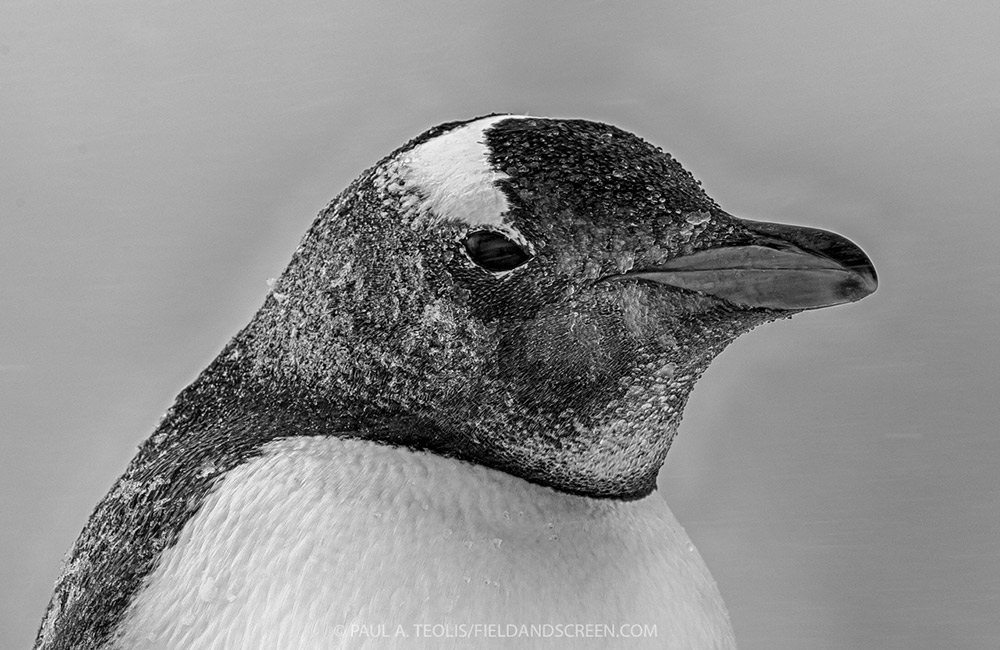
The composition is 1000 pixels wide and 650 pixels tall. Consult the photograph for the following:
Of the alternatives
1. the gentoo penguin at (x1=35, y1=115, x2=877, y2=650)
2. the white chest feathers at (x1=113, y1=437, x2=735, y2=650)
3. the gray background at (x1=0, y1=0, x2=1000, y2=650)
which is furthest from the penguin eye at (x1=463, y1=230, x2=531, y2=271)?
the gray background at (x1=0, y1=0, x2=1000, y2=650)

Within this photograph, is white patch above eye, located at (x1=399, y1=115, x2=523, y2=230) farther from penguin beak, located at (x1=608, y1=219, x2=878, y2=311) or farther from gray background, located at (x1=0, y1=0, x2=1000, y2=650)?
gray background, located at (x1=0, y1=0, x2=1000, y2=650)

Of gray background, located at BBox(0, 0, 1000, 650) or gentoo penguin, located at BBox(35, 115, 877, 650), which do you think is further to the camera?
gray background, located at BBox(0, 0, 1000, 650)

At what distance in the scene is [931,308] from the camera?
144 centimetres

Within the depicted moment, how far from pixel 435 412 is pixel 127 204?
0.88m

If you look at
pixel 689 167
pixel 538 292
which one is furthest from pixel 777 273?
pixel 689 167

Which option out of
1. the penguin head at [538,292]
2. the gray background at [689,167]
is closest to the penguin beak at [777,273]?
the penguin head at [538,292]

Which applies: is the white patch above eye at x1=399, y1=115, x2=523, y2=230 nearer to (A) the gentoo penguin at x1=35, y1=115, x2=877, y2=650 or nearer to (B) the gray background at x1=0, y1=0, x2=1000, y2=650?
(A) the gentoo penguin at x1=35, y1=115, x2=877, y2=650

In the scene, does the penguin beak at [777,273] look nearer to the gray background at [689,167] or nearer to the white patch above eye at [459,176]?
the white patch above eye at [459,176]

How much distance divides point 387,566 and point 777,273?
32cm

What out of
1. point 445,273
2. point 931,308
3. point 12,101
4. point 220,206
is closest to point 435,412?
point 445,273

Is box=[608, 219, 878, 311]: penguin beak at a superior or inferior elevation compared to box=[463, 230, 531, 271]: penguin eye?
superior

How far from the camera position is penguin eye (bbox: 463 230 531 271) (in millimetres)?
725

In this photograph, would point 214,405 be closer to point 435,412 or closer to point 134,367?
point 435,412

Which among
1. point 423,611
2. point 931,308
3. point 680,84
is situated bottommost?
point 423,611
